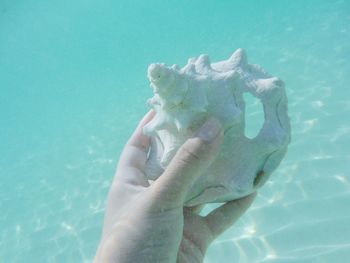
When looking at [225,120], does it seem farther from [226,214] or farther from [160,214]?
[226,214]

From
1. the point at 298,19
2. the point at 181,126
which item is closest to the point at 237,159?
the point at 181,126

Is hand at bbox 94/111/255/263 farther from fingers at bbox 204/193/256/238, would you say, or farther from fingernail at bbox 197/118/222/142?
fingers at bbox 204/193/256/238

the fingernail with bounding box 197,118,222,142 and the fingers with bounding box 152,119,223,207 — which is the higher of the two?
the fingernail with bounding box 197,118,222,142

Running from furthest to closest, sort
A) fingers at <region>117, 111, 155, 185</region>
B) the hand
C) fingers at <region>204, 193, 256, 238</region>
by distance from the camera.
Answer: fingers at <region>204, 193, 256, 238</region>, fingers at <region>117, 111, 155, 185</region>, the hand

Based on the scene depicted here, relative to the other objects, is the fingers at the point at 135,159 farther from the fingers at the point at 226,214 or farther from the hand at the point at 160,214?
the fingers at the point at 226,214

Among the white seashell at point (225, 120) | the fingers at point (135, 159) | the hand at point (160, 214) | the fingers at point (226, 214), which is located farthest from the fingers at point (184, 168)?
the fingers at point (226, 214)

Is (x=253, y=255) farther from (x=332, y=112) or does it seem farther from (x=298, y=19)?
(x=298, y=19)

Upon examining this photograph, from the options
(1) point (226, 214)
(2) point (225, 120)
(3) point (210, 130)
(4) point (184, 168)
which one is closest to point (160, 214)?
(4) point (184, 168)

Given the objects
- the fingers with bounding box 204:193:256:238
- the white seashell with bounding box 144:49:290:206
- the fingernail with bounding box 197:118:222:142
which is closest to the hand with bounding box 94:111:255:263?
the fingernail with bounding box 197:118:222:142
